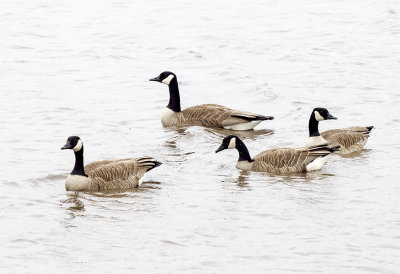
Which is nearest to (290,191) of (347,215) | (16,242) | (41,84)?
(347,215)

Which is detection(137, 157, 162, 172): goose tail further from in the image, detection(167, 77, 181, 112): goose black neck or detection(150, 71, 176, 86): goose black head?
detection(150, 71, 176, 86): goose black head

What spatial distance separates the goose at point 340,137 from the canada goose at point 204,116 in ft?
5.50

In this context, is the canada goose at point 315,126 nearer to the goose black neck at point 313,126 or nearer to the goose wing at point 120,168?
the goose black neck at point 313,126

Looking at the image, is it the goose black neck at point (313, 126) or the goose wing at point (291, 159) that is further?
the goose black neck at point (313, 126)

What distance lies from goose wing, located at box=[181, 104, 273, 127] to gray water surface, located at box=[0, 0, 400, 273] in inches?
9.1

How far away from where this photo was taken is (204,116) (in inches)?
743

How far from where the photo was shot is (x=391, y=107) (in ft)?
64.7

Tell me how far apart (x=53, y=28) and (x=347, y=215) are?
17.8 metres

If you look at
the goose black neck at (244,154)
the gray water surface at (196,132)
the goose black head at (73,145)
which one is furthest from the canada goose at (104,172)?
the goose black neck at (244,154)

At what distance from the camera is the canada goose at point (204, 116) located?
18.4 metres

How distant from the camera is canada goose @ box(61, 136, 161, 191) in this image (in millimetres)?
14242

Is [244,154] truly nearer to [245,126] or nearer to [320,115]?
[320,115]

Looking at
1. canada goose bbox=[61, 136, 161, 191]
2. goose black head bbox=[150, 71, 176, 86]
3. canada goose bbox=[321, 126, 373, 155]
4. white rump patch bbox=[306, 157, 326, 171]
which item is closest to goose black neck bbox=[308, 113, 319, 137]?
canada goose bbox=[321, 126, 373, 155]

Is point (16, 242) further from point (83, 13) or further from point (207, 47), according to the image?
point (83, 13)
